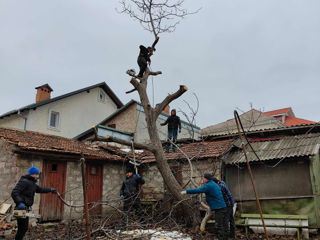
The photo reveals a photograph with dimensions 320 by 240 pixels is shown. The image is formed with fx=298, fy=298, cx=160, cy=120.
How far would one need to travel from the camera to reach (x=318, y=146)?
9.65 m

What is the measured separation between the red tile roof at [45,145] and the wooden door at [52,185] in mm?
656

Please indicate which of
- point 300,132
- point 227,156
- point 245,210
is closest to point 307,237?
point 245,210

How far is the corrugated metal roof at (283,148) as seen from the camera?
9625 millimetres

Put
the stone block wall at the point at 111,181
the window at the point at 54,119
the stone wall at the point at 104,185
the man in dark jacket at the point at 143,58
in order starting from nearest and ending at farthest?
the man in dark jacket at the point at 143,58, the stone wall at the point at 104,185, the stone block wall at the point at 111,181, the window at the point at 54,119

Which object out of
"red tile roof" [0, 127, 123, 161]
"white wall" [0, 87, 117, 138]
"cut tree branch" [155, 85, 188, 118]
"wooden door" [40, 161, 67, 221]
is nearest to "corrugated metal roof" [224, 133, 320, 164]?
"cut tree branch" [155, 85, 188, 118]

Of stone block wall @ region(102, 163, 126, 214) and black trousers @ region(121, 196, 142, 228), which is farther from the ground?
stone block wall @ region(102, 163, 126, 214)

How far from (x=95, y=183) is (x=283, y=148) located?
7343 millimetres

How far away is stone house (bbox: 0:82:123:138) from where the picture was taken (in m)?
17.8

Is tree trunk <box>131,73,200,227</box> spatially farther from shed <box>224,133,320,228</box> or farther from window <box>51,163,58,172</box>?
window <box>51,163,58,172</box>

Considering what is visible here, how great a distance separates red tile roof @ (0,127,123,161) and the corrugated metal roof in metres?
4.94

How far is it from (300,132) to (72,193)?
30.0 ft

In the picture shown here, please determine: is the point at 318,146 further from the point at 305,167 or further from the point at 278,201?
the point at 278,201

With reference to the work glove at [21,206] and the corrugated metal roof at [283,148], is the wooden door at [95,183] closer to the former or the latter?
the corrugated metal roof at [283,148]

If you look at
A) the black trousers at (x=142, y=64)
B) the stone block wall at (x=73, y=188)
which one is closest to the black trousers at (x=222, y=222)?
the black trousers at (x=142, y=64)
